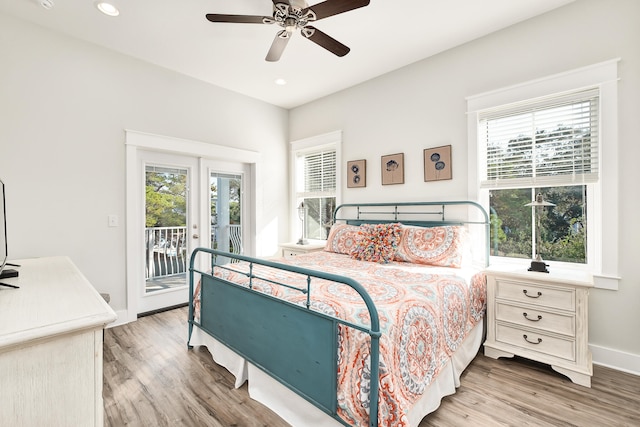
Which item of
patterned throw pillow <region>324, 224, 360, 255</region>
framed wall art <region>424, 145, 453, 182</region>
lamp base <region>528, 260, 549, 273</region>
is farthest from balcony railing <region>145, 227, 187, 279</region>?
lamp base <region>528, 260, 549, 273</region>

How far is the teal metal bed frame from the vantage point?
1.42m

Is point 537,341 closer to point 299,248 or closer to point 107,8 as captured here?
point 299,248

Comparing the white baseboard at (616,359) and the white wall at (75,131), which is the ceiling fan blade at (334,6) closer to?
the white wall at (75,131)

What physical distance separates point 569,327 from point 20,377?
2.92 metres

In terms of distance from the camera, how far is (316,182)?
15.1ft

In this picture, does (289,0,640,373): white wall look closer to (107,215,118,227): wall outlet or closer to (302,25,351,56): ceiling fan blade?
(302,25,351,56): ceiling fan blade

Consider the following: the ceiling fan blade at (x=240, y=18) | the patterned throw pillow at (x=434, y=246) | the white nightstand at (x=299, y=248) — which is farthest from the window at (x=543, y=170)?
the ceiling fan blade at (x=240, y=18)

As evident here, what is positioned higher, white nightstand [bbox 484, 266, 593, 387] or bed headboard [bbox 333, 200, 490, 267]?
bed headboard [bbox 333, 200, 490, 267]

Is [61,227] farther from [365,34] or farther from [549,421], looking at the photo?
[549,421]

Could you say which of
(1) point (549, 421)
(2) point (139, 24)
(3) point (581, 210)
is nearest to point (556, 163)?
(3) point (581, 210)

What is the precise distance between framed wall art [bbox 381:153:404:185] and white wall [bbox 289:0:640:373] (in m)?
0.06

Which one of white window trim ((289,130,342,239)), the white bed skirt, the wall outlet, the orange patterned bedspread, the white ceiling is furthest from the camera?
white window trim ((289,130,342,239))

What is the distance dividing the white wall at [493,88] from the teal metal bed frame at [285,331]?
221cm

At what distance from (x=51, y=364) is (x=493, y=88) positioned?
355 cm
